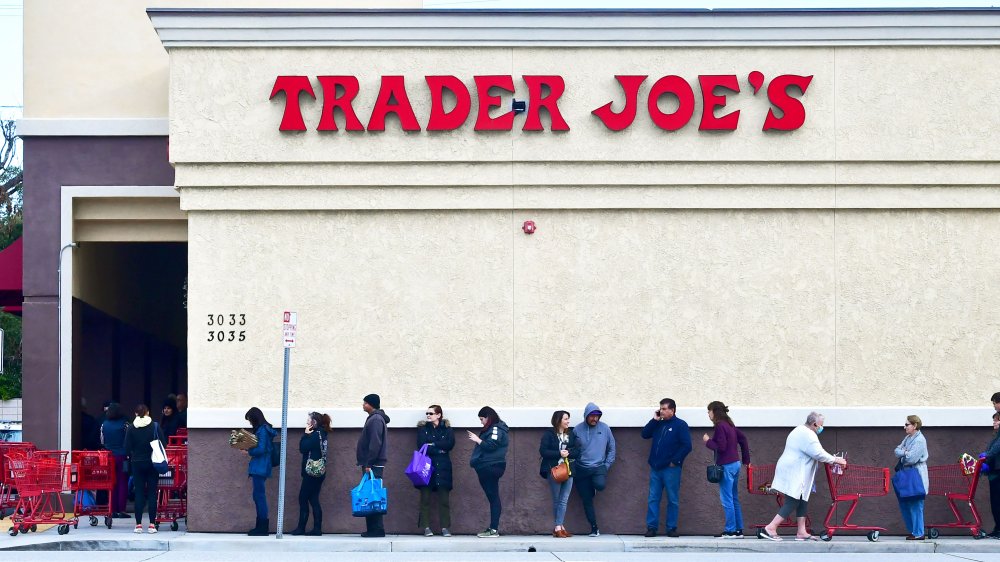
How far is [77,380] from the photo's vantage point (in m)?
20.1

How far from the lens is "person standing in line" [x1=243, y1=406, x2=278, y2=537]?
16.8m

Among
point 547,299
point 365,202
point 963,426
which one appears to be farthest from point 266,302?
point 963,426

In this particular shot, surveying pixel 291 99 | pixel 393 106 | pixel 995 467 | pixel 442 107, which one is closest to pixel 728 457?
pixel 995 467

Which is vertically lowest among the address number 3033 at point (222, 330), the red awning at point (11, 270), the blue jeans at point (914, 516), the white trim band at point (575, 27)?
the blue jeans at point (914, 516)

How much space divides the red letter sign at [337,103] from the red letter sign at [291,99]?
25cm

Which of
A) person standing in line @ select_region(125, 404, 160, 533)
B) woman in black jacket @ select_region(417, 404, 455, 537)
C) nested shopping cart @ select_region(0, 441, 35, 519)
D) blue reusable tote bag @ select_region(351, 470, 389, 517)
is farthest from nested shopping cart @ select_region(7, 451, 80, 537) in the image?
woman in black jacket @ select_region(417, 404, 455, 537)

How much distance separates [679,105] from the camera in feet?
58.1

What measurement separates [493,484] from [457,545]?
105 centimetres

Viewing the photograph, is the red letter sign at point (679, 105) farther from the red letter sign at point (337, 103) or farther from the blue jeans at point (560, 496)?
the blue jeans at point (560, 496)

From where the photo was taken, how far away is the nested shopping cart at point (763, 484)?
16984 mm

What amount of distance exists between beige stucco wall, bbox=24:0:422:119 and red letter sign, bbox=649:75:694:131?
7882 mm

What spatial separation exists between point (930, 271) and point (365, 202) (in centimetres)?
801

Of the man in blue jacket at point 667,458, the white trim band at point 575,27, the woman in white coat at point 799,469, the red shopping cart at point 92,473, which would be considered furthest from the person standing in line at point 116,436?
the woman in white coat at point 799,469

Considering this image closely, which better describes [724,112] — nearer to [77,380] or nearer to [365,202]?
[365,202]
